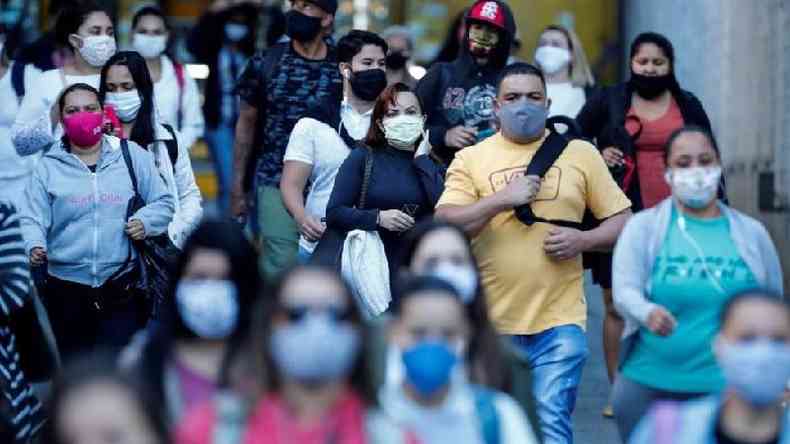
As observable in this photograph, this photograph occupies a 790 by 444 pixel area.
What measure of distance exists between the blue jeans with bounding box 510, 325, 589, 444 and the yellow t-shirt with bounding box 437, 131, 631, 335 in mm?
57

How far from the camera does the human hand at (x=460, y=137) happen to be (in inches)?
416

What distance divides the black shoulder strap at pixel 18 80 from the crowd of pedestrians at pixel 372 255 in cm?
3

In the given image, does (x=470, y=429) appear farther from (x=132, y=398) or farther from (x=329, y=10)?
(x=329, y=10)

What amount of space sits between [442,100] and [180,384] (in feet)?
14.4

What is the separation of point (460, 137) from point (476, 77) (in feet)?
1.27

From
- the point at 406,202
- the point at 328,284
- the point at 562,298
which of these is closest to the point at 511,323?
the point at 562,298

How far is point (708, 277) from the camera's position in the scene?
793cm

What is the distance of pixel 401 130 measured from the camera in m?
9.70

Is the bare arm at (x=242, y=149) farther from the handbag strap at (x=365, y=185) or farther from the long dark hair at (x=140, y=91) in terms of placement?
the handbag strap at (x=365, y=185)

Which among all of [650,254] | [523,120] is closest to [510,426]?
[650,254]

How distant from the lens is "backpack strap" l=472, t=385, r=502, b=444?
20.4ft

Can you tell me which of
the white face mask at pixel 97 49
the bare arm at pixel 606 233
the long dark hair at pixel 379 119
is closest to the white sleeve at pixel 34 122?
the white face mask at pixel 97 49

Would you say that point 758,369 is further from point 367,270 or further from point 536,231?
point 367,270

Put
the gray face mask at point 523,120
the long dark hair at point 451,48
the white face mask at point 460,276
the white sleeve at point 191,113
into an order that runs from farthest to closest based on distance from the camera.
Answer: the long dark hair at point 451,48, the white sleeve at point 191,113, the gray face mask at point 523,120, the white face mask at point 460,276
